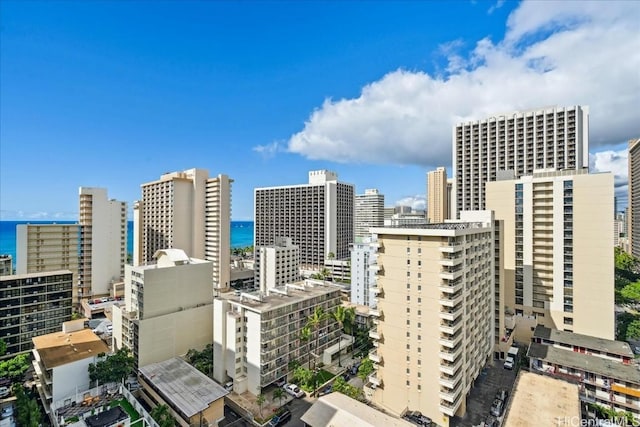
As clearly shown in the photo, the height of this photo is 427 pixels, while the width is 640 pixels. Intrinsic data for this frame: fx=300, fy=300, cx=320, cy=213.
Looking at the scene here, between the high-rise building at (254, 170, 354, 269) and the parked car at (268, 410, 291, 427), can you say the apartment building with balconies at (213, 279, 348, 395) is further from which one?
the high-rise building at (254, 170, 354, 269)

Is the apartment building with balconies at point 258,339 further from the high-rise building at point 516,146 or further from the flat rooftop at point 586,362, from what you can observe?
the high-rise building at point 516,146

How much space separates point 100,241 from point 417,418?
81951 mm

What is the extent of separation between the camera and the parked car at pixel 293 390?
39.0 meters

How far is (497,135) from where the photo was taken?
279 feet

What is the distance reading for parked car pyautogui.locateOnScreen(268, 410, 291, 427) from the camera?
33.5 meters

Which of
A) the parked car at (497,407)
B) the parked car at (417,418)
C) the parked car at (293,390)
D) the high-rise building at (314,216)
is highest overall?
the high-rise building at (314,216)

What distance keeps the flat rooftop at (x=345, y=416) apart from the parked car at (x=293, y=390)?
8317 mm

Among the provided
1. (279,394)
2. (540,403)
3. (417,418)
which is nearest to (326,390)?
(279,394)

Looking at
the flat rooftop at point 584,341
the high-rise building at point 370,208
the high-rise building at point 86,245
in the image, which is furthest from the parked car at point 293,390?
the high-rise building at point 370,208

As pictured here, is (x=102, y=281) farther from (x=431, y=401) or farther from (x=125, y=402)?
(x=431, y=401)

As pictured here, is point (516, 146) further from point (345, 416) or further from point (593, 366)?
point (345, 416)

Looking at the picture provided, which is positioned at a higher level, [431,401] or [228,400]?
[431,401]

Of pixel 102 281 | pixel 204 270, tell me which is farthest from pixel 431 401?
pixel 102 281

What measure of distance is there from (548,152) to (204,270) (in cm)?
8800
